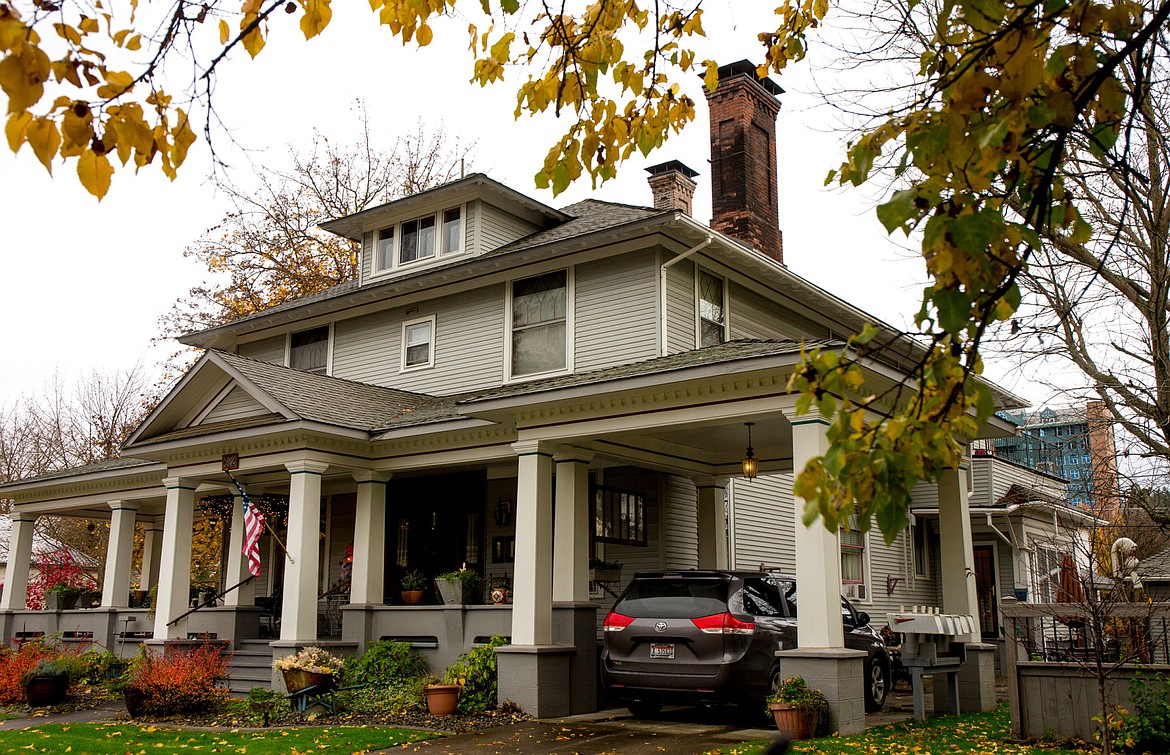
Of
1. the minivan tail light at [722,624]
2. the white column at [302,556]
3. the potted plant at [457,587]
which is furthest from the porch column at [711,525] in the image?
the white column at [302,556]

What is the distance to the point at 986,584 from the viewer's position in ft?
86.8

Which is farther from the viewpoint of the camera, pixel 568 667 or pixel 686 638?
pixel 568 667

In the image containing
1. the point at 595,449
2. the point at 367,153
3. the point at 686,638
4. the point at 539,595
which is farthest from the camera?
the point at 367,153

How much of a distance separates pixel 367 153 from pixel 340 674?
24475 mm

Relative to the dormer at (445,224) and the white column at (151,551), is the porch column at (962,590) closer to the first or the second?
the dormer at (445,224)

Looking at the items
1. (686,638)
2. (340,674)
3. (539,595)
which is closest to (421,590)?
(340,674)

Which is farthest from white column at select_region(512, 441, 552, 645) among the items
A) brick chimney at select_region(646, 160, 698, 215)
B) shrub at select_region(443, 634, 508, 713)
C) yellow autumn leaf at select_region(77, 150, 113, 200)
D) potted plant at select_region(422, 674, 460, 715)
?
yellow autumn leaf at select_region(77, 150, 113, 200)

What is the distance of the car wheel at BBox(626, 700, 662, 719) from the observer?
45.3 feet

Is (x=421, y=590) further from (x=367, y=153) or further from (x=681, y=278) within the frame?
(x=367, y=153)

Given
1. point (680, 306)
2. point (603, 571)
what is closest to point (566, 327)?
point (680, 306)

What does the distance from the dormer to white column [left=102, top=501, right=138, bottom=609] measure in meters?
6.89

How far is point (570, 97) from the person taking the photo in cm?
650

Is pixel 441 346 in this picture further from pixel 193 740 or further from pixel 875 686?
pixel 875 686

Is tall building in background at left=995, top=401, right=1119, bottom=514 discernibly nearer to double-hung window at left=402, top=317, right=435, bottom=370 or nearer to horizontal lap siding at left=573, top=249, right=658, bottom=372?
horizontal lap siding at left=573, top=249, right=658, bottom=372
